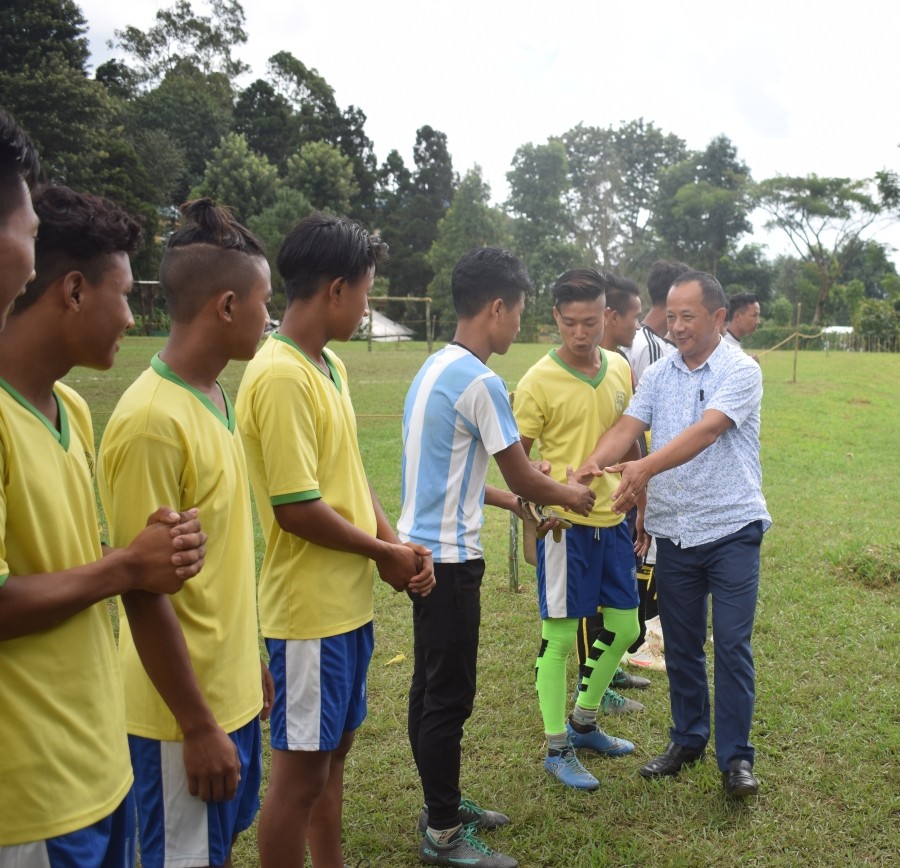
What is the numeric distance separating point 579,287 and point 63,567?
2.80m

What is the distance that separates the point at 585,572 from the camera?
12.4 ft

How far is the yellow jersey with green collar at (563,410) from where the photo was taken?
3.92 m

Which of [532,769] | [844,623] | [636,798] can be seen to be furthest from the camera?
[844,623]

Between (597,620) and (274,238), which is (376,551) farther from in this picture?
(274,238)

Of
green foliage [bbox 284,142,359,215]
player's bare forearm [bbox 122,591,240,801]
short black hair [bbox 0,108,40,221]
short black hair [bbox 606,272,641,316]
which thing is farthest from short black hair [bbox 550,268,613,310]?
green foliage [bbox 284,142,359,215]

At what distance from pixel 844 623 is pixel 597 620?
1993 mm

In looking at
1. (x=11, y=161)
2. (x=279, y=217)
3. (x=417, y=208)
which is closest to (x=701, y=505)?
(x=11, y=161)

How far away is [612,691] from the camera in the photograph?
14.8ft

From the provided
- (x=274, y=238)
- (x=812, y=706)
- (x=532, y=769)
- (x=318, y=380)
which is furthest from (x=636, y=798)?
(x=274, y=238)

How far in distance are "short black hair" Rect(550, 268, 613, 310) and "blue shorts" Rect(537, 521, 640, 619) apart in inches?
40.5

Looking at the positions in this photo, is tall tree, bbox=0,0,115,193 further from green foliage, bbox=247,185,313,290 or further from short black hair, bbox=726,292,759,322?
green foliage, bbox=247,185,313,290

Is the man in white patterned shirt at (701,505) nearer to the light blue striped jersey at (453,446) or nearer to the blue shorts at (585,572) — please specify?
the blue shorts at (585,572)

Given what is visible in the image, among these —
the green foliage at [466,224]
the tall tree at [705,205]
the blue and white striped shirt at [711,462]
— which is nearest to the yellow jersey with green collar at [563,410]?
the blue and white striped shirt at [711,462]

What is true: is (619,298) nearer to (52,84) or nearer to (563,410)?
(563,410)
